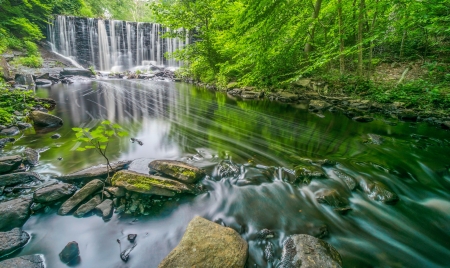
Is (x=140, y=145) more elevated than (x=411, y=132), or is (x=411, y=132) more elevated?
(x=411, y=132)

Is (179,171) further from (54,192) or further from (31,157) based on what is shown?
(31,157)

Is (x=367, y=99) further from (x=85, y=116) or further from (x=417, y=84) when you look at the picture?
(x=85, y=116)

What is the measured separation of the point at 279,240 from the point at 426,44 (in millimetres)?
13579

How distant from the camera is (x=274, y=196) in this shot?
8.97 ft

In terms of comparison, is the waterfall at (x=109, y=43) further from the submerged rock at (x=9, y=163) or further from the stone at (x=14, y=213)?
the stone at (x=14, y=213)

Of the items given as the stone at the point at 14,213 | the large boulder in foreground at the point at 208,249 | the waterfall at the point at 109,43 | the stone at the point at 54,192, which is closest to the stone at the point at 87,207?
the stone at the point at 54,192

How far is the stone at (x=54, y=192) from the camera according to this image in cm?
236

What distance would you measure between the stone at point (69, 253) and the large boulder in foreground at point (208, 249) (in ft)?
3.12

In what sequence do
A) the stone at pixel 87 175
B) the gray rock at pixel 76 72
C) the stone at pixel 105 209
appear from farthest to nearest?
the gray rock at pixel 76 72
the stone at pixel 87 175
the stone at pixel 105 209

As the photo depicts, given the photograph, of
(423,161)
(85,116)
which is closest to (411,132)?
(423,161)

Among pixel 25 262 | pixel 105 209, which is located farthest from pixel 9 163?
pixel 25 262

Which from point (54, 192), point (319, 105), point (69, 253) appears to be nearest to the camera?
point (69, 253)

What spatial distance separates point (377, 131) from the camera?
5777 millimetres

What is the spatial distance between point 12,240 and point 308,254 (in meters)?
2.77
